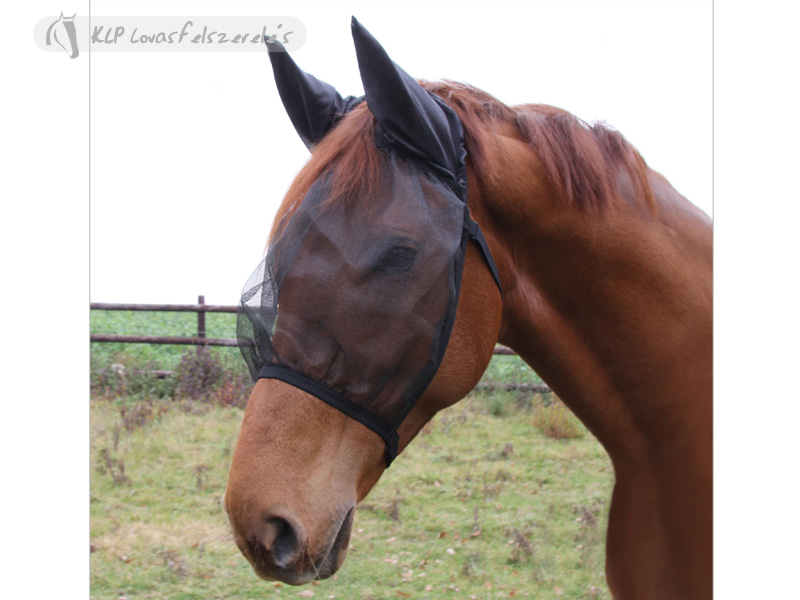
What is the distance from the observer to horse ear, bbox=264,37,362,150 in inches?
62.0

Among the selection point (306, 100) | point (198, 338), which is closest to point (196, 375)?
point (198, 338)

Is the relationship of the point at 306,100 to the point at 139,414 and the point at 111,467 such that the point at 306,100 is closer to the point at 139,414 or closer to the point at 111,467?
the point at 111,467

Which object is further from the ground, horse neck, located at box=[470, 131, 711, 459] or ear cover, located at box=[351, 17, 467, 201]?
ear cover, located at box=[351, 17, 467, 201]

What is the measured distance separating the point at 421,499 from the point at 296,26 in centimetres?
366

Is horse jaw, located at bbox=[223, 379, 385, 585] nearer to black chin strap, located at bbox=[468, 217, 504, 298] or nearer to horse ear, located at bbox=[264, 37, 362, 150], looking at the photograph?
black chin strap, located at bbox=[468, 217, 504, 298]

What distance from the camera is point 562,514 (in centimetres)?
449

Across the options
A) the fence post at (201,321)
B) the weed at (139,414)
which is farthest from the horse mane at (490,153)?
the fence post at (201,321)

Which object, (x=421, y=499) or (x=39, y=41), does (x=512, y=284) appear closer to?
(x=39, y=41)

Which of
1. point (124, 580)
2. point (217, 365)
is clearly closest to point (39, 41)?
point (124, 580)

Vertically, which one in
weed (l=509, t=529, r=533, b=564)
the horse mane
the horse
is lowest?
weed (l=509, t=529, r=533, b=564)

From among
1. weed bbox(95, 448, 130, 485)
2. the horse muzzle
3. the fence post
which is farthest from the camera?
the fence post

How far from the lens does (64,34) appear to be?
215 cm

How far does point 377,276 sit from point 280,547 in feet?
2.12

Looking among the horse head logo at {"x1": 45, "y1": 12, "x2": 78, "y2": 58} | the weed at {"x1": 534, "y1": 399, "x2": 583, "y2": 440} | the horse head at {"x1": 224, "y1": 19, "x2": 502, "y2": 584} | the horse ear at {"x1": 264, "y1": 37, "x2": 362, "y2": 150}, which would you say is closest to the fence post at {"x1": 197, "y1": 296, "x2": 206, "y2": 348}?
the weed at {"x1": 534, "y1": 399, "x2": 583, "y2": 440}
